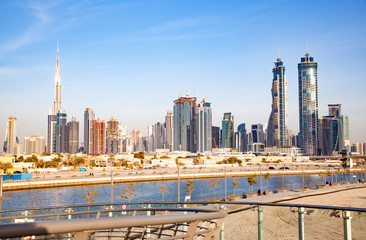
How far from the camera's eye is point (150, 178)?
93.6 m

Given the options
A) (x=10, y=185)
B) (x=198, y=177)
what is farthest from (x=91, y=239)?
(x=198, y=177)

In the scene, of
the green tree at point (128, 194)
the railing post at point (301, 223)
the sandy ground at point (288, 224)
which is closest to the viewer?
the sandy ground at point (288, 224)

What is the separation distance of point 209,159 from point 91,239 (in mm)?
194418

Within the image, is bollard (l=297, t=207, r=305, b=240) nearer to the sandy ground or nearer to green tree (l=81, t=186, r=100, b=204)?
the sandy ground

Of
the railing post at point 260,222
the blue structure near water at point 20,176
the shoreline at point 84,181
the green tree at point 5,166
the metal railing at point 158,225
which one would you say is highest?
the metal railing at point 158,225

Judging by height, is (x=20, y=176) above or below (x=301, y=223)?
below

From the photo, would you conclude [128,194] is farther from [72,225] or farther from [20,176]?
[72,225]

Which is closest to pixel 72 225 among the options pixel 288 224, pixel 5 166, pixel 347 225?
pixel 347 225

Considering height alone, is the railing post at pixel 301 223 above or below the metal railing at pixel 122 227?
below

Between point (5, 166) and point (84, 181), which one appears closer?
point (84, 181)

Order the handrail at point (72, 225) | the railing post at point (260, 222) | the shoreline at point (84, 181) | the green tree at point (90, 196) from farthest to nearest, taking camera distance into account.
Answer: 1. the shoreline at point (84, 181)
2. the green tree at point (90, 196)
3. the railing post at point (260, 222)
4. the handrail at point (72, 225)

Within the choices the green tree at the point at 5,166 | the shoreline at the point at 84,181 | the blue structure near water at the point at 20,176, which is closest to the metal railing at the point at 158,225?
the shoreline at the point at 84,181

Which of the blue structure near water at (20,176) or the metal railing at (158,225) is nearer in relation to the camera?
the metal railing at (158,225)

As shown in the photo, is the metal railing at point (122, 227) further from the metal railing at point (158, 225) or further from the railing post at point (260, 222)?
the railing post at point (260, 222)
